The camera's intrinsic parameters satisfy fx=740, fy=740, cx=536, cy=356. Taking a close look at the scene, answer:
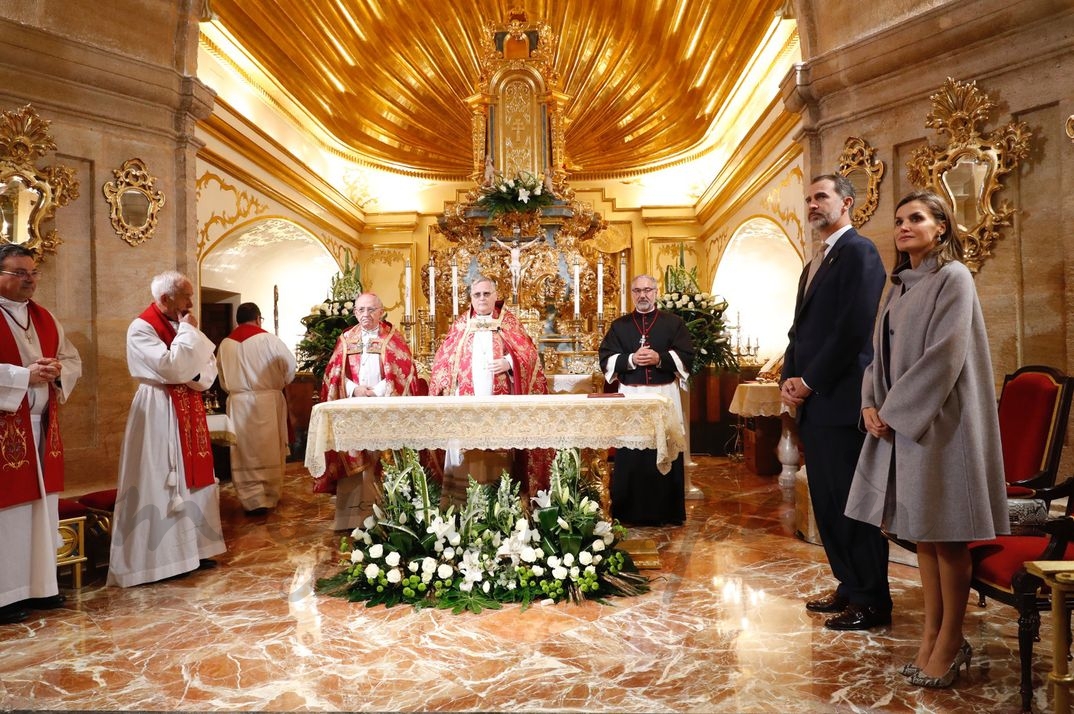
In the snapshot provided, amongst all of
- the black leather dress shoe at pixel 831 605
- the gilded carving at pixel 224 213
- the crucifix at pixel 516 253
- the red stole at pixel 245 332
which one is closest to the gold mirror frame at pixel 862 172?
the black leather dress shoe at pixel 831 605

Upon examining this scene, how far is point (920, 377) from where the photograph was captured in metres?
2.75

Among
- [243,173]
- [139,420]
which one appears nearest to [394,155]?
[243,173]

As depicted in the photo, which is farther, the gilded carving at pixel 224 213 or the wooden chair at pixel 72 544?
the gilded carving at pixel 224 213

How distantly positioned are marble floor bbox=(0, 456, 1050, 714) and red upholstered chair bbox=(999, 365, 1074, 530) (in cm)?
61

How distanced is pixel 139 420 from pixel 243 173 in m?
4.60

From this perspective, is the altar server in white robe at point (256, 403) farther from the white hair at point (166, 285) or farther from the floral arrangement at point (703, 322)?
the floral arrangement at point (703, 322)

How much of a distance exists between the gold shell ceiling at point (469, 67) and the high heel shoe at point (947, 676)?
7.81 meters

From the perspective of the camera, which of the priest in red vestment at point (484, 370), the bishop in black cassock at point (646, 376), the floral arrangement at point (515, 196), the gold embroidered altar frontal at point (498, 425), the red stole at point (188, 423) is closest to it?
the gold embroidered altar frontal at point (498, 425)

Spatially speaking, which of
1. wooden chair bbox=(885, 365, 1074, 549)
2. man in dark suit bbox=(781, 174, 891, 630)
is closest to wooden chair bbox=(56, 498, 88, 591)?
man in dark suit bbox=(781, 174, 891, 630)

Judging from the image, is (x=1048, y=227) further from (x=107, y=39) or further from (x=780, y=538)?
(x=107, y=39)

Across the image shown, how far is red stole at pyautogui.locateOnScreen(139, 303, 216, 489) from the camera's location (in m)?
4.75

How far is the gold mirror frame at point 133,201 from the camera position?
19.4ft

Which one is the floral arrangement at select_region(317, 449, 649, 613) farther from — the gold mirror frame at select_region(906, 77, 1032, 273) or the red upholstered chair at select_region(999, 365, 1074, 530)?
the gold mirror frame at select_region(906, 77, 1032, 273)

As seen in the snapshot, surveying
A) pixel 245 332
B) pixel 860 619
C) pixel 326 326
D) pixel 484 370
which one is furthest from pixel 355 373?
pixel 860 619
